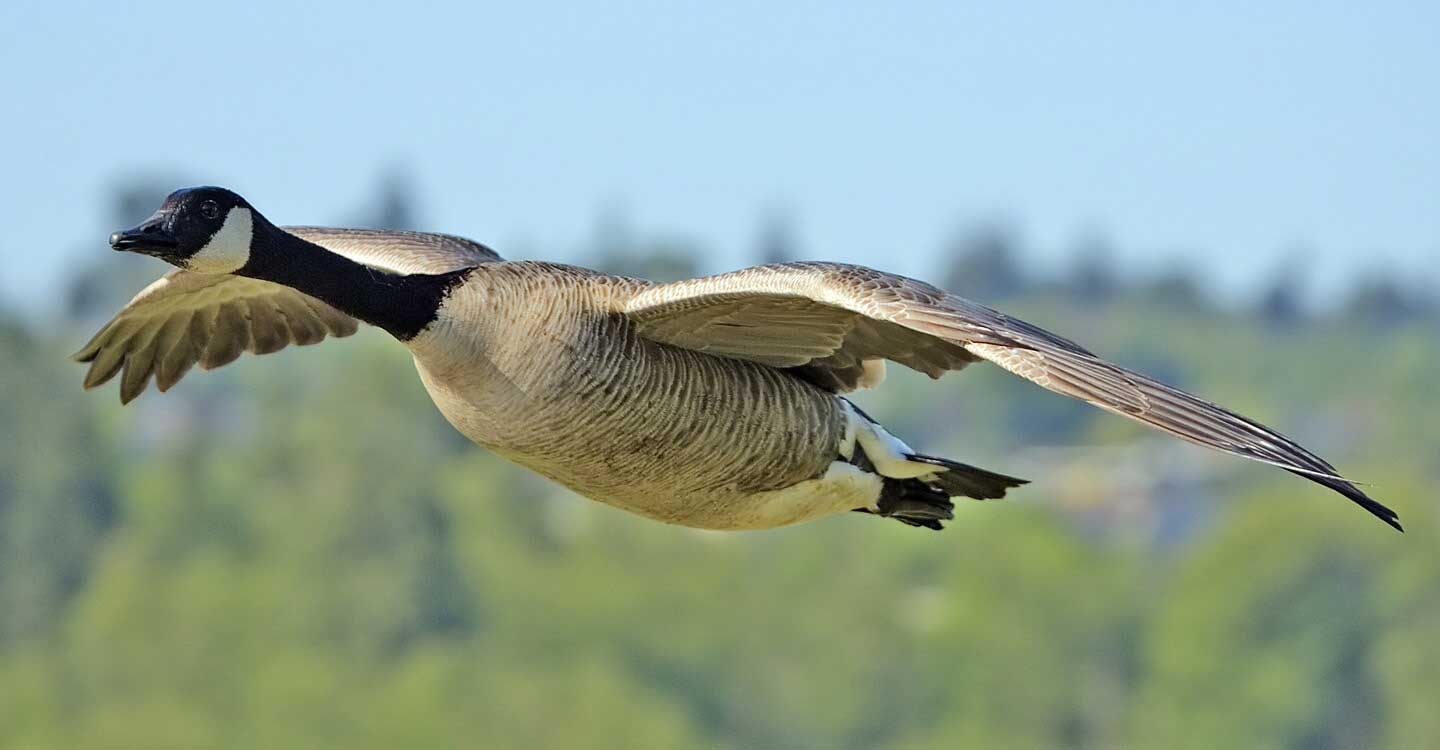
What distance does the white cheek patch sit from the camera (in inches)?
474

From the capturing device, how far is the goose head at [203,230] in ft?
38.9

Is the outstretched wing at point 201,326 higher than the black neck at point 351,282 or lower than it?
lower

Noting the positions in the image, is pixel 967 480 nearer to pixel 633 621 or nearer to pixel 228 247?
pixel 228 247

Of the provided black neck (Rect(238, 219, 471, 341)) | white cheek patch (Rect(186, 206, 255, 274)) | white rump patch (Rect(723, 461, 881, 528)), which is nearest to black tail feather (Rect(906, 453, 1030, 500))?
white rump patch (Rect(723, 461, 881, 528))

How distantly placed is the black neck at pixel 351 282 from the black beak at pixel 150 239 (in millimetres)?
511

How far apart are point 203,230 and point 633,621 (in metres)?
85.2

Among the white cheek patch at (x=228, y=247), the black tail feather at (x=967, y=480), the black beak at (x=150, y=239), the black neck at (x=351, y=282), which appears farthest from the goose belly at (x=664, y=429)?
the black beak at (x=150, y=239)

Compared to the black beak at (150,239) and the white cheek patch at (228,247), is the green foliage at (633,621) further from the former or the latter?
the black beak at (150,239)

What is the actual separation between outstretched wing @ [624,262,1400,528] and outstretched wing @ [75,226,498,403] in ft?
7.58

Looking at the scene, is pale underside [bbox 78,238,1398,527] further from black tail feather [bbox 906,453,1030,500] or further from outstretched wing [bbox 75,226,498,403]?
black tail feather [bbox 906,453,1030,500]

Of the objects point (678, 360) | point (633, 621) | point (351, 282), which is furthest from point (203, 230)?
point (633, 621)

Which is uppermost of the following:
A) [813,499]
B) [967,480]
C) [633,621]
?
[967,480]

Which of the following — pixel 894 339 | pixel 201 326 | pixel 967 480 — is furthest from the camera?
pixel 201 326

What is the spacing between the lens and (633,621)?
3799 inches
